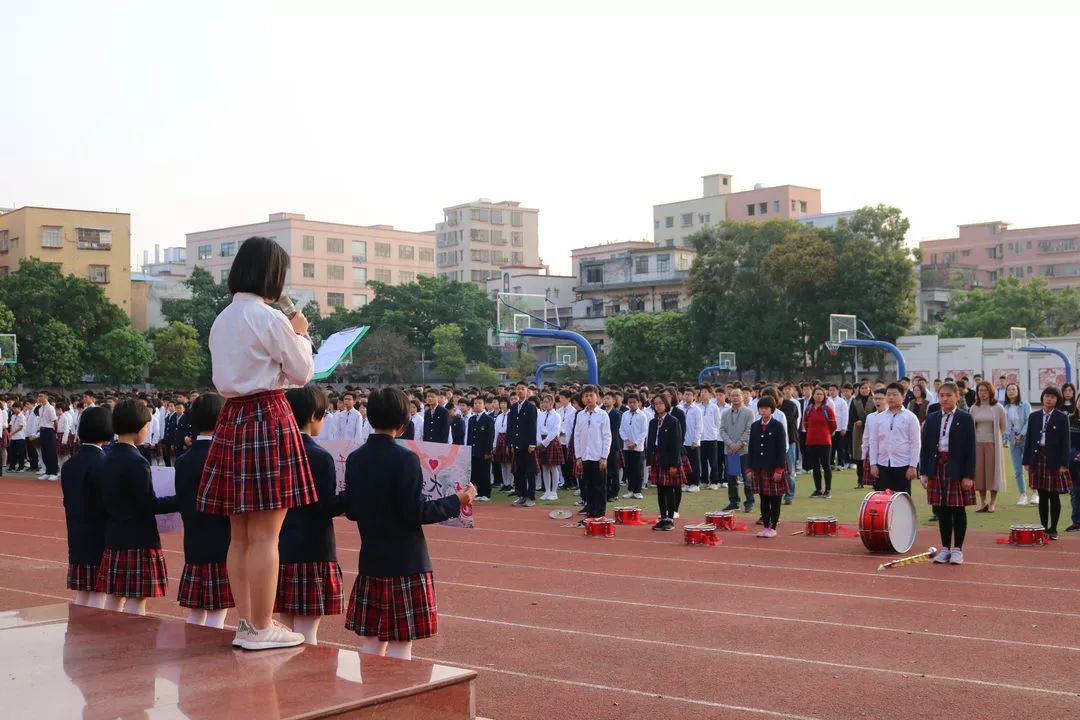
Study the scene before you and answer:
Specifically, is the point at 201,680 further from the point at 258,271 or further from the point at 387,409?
the point at 258,271

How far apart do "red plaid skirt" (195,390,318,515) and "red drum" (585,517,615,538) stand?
31.9 ft

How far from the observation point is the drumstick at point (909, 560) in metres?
11.2

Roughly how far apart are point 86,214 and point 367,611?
2435 inches

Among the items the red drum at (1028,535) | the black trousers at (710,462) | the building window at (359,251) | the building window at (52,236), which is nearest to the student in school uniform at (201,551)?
the red drum at (1028,535)

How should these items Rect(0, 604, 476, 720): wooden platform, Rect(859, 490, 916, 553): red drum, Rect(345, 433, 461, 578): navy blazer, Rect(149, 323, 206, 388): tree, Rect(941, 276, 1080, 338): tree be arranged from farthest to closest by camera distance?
1. Rect(941, 276, 1080, 338): tree
2. Rect(149, 323, 206, 388): tree
3. Rect(859, 490, 916, 553): red drum
4. Rect(345, 433, 461, 578): navy blazer
5. Rect(0, 604, 476, 720): wooden platform

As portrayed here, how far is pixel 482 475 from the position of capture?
20469 mm

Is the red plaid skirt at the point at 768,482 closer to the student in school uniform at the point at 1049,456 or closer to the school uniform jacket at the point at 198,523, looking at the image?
the student in school uniform at the point at 1049,456

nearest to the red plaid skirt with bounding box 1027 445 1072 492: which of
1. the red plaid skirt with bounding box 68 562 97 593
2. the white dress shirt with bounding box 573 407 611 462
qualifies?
the white dress shirt with bounding box 573 407 611 462

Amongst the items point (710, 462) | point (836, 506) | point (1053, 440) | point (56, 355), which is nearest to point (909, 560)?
point (1053, 440)

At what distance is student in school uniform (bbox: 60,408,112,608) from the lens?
22.0 feet

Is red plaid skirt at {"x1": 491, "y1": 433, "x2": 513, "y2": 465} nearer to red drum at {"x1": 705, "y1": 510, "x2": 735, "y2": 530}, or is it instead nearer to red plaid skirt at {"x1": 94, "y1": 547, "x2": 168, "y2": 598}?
red drum at {"x1": 705, "y1": 510, "x2": 735, "y2": 530}

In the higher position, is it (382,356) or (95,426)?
(382,356)

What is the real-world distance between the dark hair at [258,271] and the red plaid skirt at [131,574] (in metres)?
2.54

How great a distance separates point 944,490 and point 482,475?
10.5m
